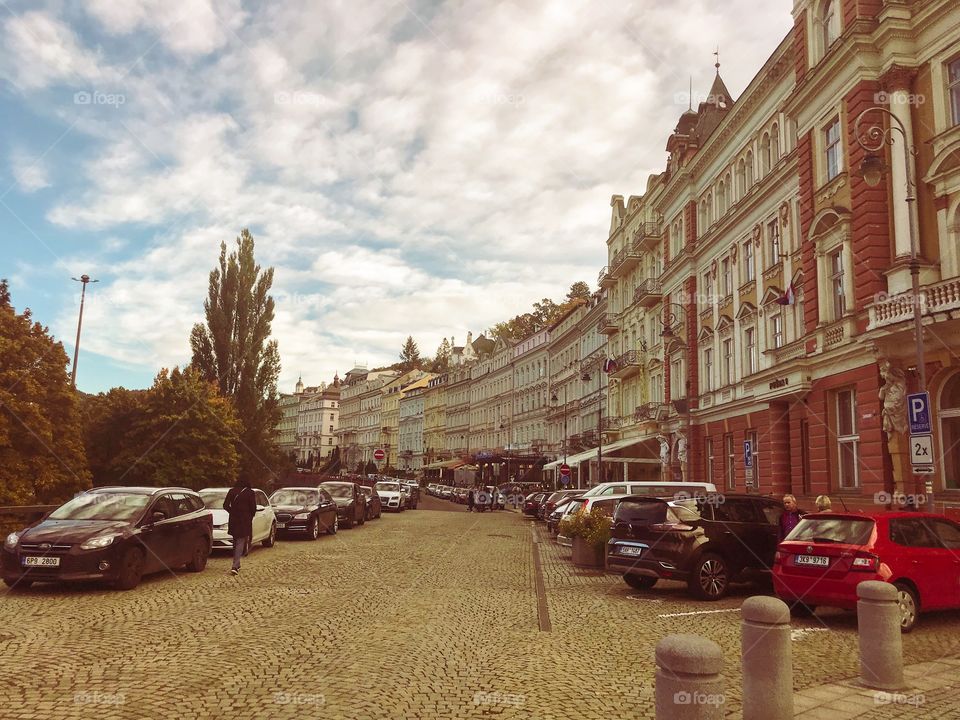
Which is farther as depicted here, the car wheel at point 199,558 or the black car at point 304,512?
the black car at point 304,512

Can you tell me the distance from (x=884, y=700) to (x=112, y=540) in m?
10.1

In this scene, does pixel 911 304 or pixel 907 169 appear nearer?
pixel 907 169

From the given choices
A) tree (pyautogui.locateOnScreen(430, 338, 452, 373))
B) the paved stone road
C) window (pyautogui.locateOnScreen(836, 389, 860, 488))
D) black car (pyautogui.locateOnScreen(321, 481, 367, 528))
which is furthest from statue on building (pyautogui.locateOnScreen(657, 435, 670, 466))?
tree (pyautogui.locateOnScreen(430, 338, 452, 373))

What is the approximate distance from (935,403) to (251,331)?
37.1 m

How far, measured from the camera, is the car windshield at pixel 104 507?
43.1 ft

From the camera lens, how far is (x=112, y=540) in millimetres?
12078

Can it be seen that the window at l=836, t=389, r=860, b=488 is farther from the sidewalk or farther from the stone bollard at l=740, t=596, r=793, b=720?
the stone bollard at l=740, t=596, r=793, b=720

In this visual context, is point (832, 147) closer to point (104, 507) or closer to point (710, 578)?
point (710, 578)

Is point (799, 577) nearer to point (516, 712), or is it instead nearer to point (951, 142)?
point (516, 712)

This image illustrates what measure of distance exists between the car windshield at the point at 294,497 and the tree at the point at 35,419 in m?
10.6

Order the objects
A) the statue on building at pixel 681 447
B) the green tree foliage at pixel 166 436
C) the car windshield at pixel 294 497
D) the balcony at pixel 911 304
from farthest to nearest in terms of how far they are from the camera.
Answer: the statue on building at pixel 681 447, the green tree foliage at pixel 166 436, the car windshield at pixel 294 497, the balcony at pixel 911 304

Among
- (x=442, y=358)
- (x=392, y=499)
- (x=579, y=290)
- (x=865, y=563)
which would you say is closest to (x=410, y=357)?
(x=442, y=358)

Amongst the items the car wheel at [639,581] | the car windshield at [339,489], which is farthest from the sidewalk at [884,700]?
the car windshield at [339,489]

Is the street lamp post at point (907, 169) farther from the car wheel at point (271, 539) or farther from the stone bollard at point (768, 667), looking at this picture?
the car wheel at point (271, 539)
